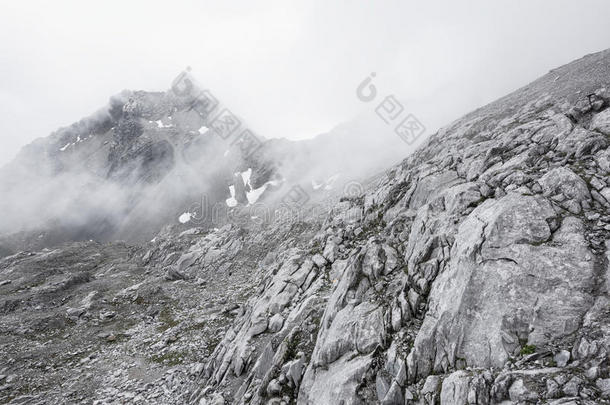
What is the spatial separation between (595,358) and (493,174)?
472 inches

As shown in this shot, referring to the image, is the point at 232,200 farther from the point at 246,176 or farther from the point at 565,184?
the point at 565,184

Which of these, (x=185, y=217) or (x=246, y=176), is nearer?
(x=185, y=217)

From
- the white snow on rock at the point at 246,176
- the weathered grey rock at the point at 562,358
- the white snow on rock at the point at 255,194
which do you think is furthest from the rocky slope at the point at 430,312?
the white snow on rock at the point at 246,176

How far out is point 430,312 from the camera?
12133mm

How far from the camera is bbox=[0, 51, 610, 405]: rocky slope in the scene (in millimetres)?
9344

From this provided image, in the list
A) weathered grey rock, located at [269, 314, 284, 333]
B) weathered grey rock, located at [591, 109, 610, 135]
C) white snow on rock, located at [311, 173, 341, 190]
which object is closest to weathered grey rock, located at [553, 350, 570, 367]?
weathered grey rock, located at [591, 109, 610, 135]

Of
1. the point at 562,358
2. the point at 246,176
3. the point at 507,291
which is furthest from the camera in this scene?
the point at 246,176

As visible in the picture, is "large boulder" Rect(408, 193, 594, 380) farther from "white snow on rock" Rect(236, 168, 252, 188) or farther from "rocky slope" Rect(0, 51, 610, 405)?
"white snow on rock" Rect(236, 168, 252, 188)

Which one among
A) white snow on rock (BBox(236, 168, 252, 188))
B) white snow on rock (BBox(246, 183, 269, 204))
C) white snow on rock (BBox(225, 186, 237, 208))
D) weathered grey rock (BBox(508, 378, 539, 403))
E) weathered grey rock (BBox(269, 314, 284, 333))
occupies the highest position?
white snow on rock (BBox(236, 168, 252, 188))

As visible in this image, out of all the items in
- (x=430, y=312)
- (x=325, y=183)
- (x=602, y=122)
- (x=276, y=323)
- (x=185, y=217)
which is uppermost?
(x=185, y=217)

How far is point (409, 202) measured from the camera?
79.0 ft

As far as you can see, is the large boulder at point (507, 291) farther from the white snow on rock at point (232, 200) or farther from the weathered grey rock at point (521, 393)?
the white snow on rock at point (232, 200)

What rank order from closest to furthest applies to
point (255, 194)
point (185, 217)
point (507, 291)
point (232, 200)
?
1. point (507, 291)
2. point (185, 217)
3. point (255, 194)
4. point (232, 200)

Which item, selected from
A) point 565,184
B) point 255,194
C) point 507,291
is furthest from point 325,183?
point 507,291
